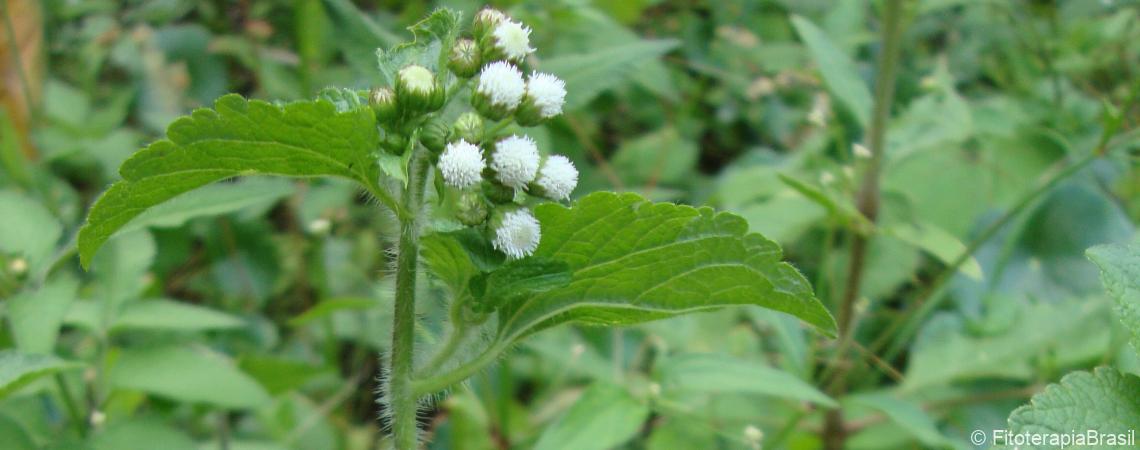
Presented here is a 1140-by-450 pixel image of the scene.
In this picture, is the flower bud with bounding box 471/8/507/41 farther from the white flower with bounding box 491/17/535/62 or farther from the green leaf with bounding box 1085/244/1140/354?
the green leaf with bounding box 1085/244/1140/354

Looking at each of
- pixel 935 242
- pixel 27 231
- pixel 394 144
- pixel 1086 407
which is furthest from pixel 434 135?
pixel 935 242

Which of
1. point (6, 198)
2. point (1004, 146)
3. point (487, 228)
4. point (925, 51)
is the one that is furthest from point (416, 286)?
point (925, 51)

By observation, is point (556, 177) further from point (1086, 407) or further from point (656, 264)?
point (1086, 407)

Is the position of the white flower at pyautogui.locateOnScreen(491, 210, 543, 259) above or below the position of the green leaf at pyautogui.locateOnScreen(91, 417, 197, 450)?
above

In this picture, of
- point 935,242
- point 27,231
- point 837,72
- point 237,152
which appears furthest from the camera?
point 837,72

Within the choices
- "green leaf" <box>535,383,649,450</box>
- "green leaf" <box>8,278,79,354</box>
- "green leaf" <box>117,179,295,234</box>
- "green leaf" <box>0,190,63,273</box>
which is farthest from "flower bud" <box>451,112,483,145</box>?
"green leaf" <box>0,190,63,273</box>

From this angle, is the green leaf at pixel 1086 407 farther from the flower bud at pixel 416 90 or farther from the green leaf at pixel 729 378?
the flower bud at pixel 416 90

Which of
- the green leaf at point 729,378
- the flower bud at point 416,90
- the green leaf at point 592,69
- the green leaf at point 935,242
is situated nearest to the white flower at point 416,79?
the flower bud at point 416,90
